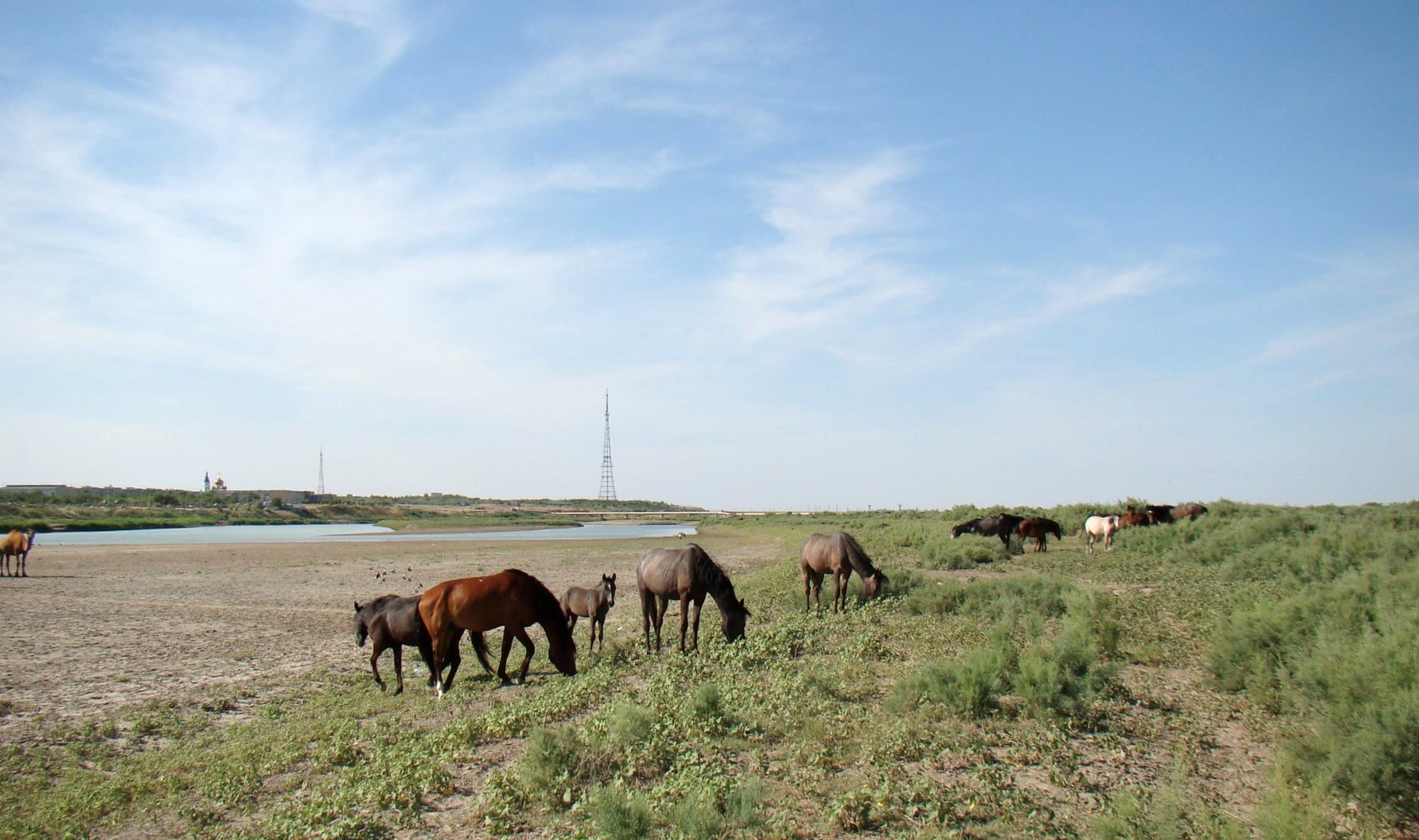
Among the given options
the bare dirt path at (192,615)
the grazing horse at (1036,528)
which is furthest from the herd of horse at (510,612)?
the grazing horse at (1036,528)

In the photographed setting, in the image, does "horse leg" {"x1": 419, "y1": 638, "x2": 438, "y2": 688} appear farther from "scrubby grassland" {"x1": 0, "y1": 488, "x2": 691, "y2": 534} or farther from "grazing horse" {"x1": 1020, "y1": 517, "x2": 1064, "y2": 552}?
"scrubby grassland" {"x1": 0, "y1": 488, "x2": 691, "y2": 534}

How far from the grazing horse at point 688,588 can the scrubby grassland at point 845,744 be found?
53 cm

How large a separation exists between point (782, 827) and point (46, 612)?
22.4 m

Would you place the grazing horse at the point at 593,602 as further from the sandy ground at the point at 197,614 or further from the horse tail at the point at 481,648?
the horse tail at the point at 481,648

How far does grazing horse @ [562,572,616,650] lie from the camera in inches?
554

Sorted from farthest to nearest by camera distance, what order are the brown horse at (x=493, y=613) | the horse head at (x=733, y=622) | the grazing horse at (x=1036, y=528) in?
the grazing horse at (x=1036, y=528) < the horse head at (x=733, y=622) < the brown horse at (x=493, y=613)

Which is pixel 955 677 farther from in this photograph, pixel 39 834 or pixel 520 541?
pixel 520 541

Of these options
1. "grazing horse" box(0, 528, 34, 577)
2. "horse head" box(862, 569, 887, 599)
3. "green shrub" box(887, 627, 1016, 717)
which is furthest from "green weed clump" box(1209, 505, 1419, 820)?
"grazing horse" box(0, 528, 34, 577)

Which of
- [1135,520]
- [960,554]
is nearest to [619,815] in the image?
[960,554]

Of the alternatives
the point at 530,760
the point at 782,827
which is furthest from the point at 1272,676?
the point at 530,760

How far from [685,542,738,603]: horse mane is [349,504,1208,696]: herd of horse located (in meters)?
0.01

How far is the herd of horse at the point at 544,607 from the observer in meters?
11.2

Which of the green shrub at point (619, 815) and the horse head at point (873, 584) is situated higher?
the horse head at point (873, 584)

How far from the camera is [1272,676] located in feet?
27.8
